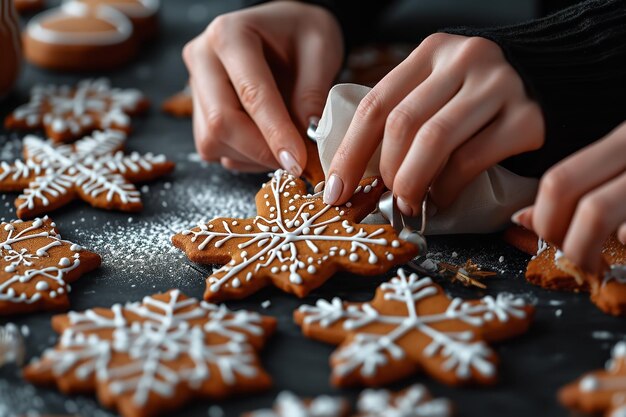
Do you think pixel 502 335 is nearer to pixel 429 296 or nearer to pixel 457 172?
pixel 429 296

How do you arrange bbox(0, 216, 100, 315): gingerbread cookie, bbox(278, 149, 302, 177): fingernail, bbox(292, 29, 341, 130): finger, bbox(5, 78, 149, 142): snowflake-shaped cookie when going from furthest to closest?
bbox(5, 78, 149, 142): snowflake-shaped cookie, bbox(292, 29, 341, 130): finger, bbox(278, 149, 302, 177): fingernail, bbox(0, 216, 100, 315): gingerbread cookie

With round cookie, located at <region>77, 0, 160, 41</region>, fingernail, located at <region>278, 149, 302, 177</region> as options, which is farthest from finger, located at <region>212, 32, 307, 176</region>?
round cookie, located at <region>77, 0, 160, 41</region>

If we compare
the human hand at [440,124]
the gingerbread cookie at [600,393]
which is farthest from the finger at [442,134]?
the gingerbread cookie at [600,393]

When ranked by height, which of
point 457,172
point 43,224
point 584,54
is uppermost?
point 584,54

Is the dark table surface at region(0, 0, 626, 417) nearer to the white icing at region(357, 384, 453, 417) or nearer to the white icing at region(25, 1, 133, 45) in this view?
the white icing at region(357, 384, 453, 417)

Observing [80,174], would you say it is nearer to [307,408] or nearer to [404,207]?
[404,207]

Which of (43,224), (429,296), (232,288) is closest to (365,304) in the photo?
(429,296)
